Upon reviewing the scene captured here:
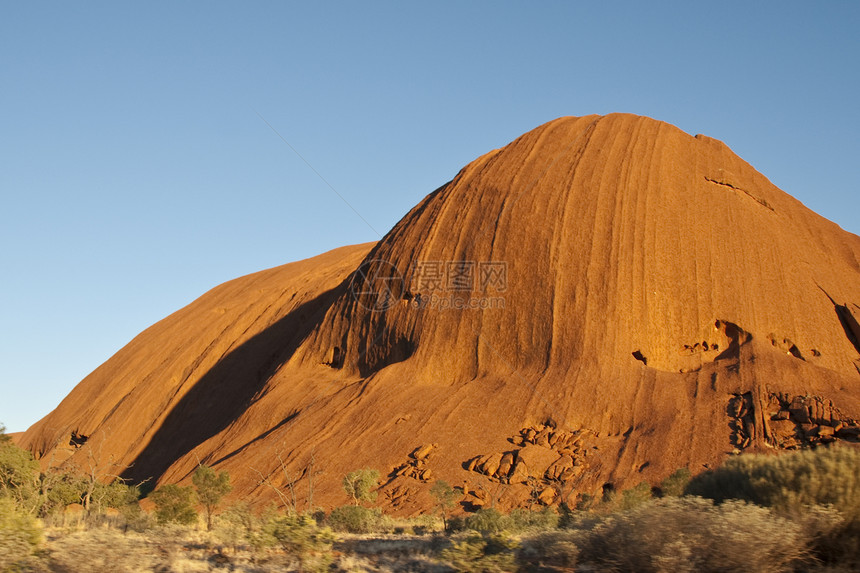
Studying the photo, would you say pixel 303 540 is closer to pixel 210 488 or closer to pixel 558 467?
pixel 210 488

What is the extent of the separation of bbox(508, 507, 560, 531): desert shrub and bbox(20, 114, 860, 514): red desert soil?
2.76m

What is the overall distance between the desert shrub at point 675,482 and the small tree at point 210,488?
13250mm

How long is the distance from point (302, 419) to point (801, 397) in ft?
60.1

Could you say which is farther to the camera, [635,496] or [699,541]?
[635,496]

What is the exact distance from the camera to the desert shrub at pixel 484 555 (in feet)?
30.5

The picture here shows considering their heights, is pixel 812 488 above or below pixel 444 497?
above

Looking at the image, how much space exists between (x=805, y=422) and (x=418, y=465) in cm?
1250

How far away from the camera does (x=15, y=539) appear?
28.5 feet

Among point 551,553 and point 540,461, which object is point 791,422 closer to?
point 540,461

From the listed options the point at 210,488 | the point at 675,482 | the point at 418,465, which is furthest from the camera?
the point at 418,465

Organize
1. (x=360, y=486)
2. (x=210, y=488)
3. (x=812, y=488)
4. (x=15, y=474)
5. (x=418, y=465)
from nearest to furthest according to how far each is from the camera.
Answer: (x=812, y=488) → (x=15, y=474) → (x=360, y=486) → (x=210, y=488) → (x=418, y=465)

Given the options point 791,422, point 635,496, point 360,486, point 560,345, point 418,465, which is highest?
point 560,345

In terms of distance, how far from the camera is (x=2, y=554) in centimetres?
827

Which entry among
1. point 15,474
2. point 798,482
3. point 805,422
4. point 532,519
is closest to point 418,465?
point 532,519
